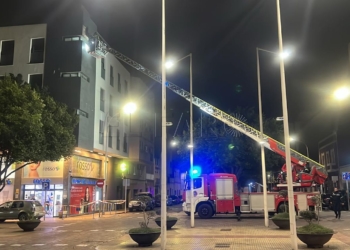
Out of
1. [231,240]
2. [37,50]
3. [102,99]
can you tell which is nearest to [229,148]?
[102,99]

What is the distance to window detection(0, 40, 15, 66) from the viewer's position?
113ft

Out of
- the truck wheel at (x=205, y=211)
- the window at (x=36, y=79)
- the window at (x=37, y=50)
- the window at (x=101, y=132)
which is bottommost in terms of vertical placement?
the truck wheel at (x=205, y=211)

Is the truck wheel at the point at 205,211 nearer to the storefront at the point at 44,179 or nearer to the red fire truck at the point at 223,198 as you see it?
the red fire truck at the point at 223,198

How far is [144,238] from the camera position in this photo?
13023 mm

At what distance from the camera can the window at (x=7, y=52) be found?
34594mm

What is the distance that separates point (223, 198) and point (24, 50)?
2331cm

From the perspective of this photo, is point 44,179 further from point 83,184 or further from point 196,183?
point 196,183

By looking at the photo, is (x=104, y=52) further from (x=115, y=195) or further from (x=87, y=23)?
(x=115, y=195)

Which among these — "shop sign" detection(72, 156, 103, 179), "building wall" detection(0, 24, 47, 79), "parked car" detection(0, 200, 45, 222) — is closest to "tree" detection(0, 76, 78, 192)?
"parked car" detection(0, 200, 45, 222)

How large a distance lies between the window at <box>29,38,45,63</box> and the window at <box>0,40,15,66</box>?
198cm

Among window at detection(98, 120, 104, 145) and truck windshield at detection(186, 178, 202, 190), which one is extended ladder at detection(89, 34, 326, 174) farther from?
window at detection(98, 120, 104, 145)

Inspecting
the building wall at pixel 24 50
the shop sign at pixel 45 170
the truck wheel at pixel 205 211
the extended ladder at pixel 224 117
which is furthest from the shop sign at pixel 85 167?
the truck wheel at pixel 205 211

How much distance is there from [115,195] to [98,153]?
28.2ft

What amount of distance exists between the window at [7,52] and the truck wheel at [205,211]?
2292 cm
